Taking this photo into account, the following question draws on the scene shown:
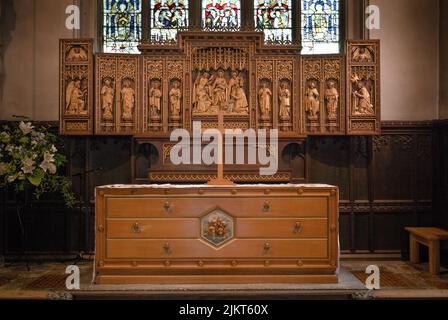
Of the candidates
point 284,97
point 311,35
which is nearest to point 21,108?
point 284,97

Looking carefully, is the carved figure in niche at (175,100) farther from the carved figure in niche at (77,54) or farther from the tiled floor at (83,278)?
the tiled floor at (83,278)

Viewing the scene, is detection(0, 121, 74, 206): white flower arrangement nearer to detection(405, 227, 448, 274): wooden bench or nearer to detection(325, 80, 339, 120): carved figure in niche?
detection(325, 80, 339, 120): carved figure in niche

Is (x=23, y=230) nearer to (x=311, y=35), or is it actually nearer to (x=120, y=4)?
(x=120, y=4)

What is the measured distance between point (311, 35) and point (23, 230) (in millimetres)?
5122

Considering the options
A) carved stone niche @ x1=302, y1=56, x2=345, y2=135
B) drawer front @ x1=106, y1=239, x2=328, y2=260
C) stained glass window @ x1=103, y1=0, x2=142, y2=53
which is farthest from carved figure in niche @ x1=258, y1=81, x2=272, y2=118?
stained glass window @ x1=103, y1=0, x2=142, y2=53

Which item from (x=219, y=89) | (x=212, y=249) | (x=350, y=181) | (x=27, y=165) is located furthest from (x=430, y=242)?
(x=27, y=165)

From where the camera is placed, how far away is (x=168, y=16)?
784 cm

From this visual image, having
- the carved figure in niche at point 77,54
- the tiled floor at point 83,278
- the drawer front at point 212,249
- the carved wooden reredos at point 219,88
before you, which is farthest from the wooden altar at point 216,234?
the carved figure in niche at point 77,54

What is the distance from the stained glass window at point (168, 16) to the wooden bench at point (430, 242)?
14.8 feet

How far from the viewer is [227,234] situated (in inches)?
214

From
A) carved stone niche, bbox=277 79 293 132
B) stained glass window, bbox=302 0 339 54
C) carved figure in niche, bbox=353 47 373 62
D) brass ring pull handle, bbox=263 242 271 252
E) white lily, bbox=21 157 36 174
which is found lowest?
brass ring pull handle, bbox=263 242 271 252

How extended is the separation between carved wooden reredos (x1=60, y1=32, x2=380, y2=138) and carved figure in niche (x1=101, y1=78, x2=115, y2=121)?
0.04 feet

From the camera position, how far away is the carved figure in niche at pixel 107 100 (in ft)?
22.1

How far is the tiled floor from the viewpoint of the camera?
5496 millimetres
